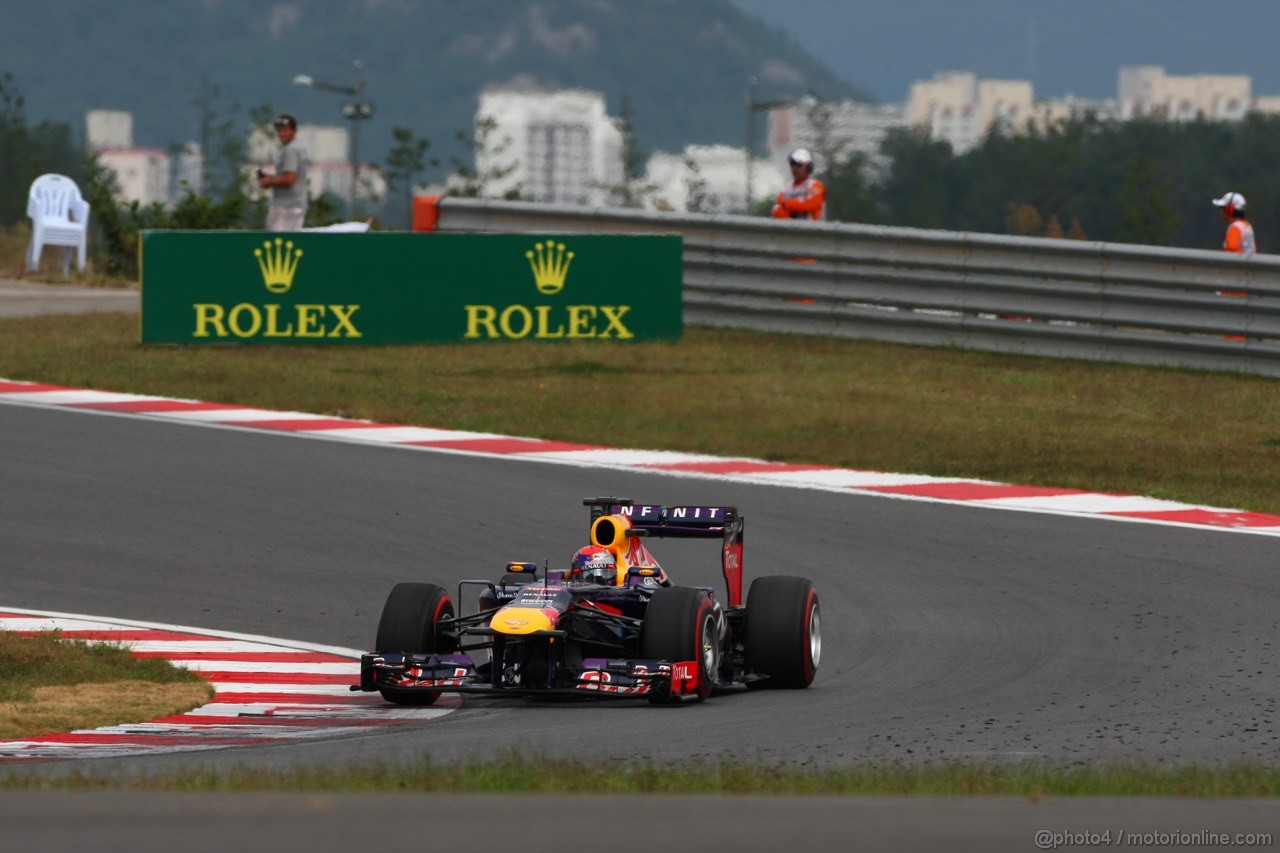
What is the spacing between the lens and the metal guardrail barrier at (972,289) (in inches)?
699

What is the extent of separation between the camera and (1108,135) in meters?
50.9

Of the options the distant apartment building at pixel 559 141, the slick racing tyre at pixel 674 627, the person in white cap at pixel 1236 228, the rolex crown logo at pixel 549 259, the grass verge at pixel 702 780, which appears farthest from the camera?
the distant apartment building at pixel 559 141

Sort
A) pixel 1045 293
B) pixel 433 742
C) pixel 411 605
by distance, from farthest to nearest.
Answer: pixel 1045 293, pixel 411 605, pixel 433 742

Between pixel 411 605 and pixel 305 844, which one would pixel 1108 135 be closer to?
pixel 411 605

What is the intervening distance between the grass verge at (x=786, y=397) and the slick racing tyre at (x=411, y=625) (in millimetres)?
6456

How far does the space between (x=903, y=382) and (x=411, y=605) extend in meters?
9.90

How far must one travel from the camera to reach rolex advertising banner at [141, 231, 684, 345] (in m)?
18.6

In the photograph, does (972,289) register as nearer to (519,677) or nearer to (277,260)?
(277,260)

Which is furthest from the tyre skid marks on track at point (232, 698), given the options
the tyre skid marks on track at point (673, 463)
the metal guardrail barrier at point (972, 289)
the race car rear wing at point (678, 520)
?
the metal guardrail barrier at point (972, 289)

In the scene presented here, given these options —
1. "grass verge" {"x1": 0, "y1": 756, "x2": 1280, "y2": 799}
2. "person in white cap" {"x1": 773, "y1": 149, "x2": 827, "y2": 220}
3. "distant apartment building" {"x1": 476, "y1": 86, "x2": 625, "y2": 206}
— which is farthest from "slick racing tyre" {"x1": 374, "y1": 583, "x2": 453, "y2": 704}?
"distant apartment building" {"x1": 476, "y1": 86, "x2": 625, "y2": 206}

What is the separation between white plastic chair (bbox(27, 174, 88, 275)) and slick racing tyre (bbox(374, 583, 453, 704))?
18881 mm

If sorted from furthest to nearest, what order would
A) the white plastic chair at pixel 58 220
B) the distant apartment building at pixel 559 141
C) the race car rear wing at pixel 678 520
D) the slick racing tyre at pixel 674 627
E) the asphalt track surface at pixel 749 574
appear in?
the distant apartment building at pixel 559 141 < the white plastic chair at pixel 58 220 < the race car rear wing at pixel 678 520 < the slick racing tyre at pixel 674 627 < the asphalt track surface at pixel 749 574

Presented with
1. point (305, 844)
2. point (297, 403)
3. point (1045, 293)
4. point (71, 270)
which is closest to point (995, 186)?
point (71, 270)

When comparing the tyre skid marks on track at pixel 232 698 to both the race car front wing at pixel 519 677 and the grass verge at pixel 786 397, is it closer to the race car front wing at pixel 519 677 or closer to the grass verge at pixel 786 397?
the race car front wing at pixel 519 677
